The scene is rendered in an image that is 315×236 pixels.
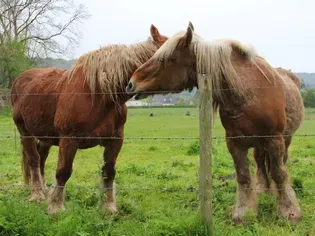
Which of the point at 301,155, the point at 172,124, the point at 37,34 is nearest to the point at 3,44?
the point at 37,34

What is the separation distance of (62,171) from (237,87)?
2313 millimetres

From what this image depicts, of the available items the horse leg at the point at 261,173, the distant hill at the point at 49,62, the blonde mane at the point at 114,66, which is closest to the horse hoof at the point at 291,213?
the horse leg at the point at 261,173

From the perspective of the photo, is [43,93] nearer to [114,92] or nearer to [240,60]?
[114,92]

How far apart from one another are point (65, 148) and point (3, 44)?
25658 millimetres

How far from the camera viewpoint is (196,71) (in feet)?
13.9

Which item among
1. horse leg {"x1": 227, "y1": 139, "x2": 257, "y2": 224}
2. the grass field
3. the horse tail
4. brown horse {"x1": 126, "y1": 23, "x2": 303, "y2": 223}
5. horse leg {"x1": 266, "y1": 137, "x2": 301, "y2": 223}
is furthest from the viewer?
the horse tail

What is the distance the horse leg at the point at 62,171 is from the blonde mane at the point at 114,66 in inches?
26.5

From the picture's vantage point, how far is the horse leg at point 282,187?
4.40 m

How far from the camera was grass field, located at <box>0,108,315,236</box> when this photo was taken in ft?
12.6

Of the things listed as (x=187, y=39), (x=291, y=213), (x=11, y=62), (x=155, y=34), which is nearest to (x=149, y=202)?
(x=291, y=213)

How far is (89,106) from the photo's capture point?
182 inches

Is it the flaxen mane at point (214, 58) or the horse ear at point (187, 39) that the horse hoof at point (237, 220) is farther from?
the horse ear at point (187, 39)

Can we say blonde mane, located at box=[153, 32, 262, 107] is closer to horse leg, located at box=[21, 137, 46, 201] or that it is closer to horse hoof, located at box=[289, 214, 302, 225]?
horse hoof, located at box=[289, 214, 302, 225]

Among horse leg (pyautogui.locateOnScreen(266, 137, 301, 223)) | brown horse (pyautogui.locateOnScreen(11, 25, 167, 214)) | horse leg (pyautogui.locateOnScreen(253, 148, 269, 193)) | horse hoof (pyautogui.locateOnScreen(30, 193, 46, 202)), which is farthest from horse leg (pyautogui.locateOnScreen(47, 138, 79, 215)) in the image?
horse leg (pyautogui.locateOnScreen(253, 148, 269, 193))
